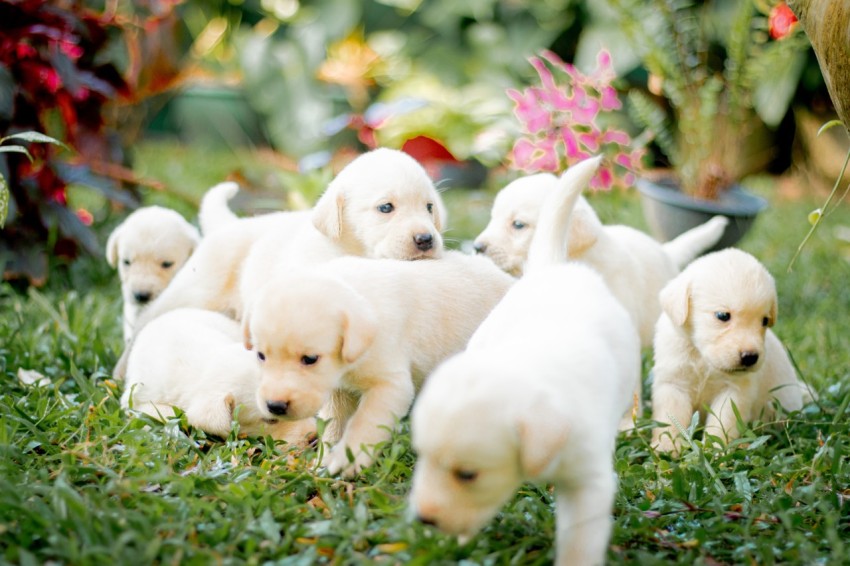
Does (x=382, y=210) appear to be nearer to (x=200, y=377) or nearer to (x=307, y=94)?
(x=200, y=377)

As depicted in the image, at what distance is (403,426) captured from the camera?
126 inches

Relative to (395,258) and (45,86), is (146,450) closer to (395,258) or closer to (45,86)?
(395,258)

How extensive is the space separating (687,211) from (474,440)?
4.17 metres

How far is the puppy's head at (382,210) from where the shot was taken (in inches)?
142

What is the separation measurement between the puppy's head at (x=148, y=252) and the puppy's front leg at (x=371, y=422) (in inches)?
72.2

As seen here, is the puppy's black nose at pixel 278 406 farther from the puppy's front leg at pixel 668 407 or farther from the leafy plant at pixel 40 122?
the leafy plant at pixel 40 122

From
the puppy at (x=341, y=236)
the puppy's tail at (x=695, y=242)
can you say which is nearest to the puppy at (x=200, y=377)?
the puppy at (x=341, y=236)

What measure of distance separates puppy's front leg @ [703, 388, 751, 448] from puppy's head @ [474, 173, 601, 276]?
0.85 meters

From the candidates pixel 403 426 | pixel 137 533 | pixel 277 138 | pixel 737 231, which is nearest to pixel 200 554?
pixel 137 533

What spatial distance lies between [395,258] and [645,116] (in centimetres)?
316

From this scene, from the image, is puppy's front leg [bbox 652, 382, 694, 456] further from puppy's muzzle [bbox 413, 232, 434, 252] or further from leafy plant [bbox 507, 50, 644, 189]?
leafy plant [bbox 507, 50, 644, 189]

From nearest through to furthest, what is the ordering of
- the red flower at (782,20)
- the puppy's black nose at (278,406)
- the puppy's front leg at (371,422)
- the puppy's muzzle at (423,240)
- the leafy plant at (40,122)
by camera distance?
1. the puppy's black nose at (278,406)
2. the puppy's front leg at (371,422)
3. the puppy's muzzle at (423,240)
4. the leafy plant at (40,122)
5. the red flower at (782,20)

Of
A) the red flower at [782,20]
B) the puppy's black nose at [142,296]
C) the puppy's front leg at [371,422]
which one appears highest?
the red flower at [782,20]

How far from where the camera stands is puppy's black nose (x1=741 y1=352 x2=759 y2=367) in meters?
3.39
